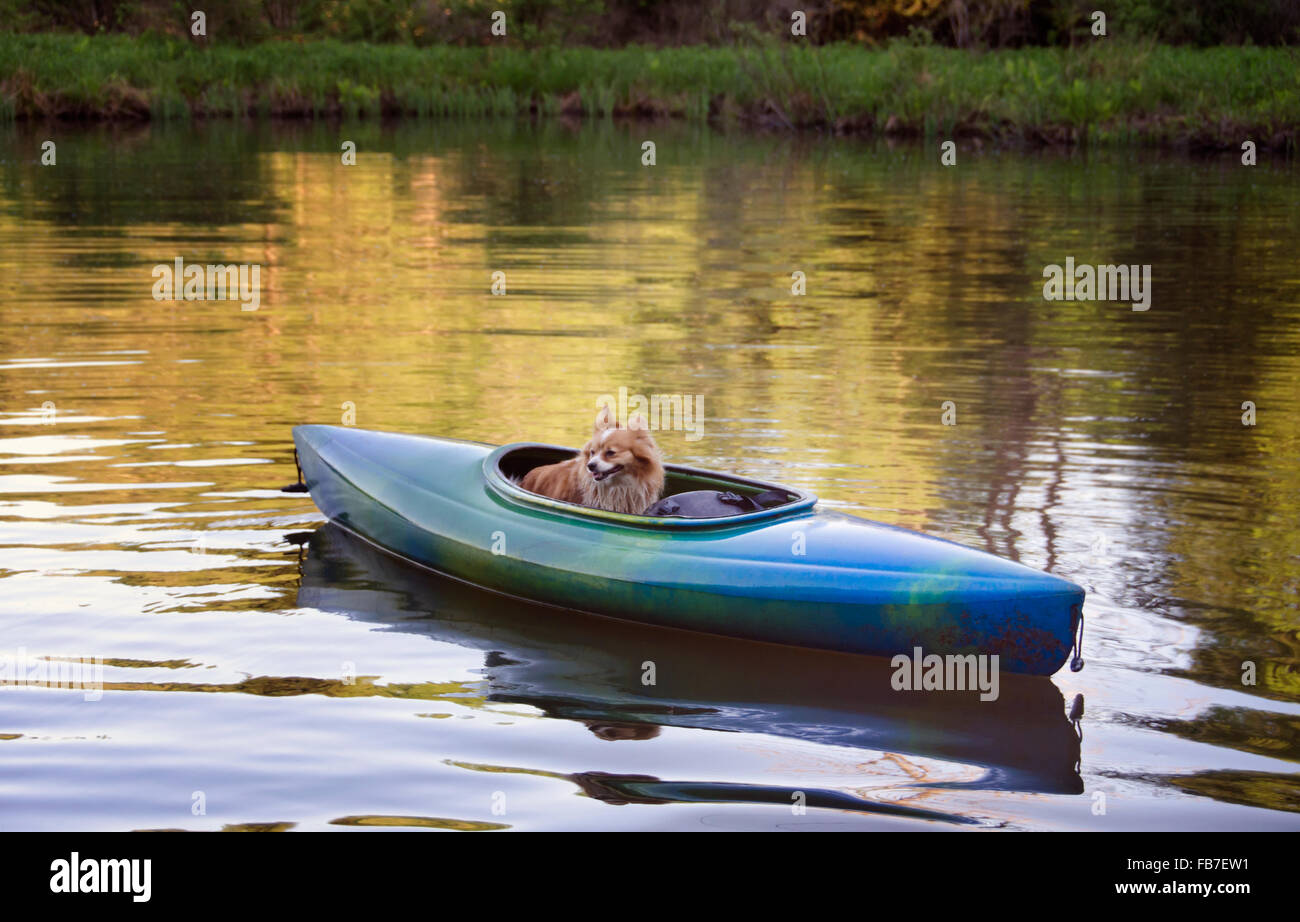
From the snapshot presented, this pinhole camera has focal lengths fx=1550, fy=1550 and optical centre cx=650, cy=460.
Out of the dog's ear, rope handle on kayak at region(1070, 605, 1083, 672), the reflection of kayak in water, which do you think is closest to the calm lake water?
the reflection of kayak in water

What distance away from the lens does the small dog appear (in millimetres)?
6582

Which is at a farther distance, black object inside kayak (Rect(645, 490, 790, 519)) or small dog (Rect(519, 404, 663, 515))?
black object inside kayak (Rect(645, 490, 790, 519))

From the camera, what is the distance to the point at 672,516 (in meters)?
6.71

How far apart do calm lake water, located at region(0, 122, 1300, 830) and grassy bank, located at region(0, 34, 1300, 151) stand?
1067 cm

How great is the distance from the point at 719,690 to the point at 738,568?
1.81ft

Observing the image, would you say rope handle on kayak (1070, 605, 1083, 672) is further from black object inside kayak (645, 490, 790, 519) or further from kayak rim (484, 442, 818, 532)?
black object inside kayak (645, 490, 790, 519)

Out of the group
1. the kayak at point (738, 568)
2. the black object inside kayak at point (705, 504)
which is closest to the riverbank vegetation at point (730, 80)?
the black object inside kayak at point (705, 504)

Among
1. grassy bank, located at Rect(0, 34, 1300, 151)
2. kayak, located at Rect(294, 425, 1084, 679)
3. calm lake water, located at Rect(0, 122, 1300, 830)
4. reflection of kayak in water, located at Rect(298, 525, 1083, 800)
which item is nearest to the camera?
calm lake water, located at Rect(0, 122, 1300, 830)

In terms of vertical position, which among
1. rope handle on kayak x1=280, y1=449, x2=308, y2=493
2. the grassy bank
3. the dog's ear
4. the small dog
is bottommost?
rope handle on kayak x1=280, y1=449, x2=308, y2=493

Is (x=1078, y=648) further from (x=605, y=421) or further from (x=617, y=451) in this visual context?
(x=605, y=421)

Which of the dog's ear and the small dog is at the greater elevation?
the dog's ear

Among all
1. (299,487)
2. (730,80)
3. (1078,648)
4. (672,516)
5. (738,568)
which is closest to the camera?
(1078,648)

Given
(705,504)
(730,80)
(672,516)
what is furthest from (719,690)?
(730,80)

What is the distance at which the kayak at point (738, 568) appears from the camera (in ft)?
19.8
